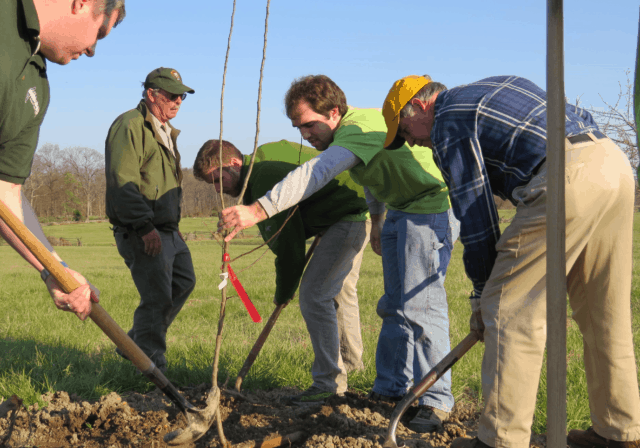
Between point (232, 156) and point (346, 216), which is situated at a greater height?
point (232, 156)

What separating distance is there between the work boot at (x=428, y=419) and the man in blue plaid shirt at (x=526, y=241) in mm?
550

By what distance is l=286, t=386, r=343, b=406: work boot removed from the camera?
334 cm

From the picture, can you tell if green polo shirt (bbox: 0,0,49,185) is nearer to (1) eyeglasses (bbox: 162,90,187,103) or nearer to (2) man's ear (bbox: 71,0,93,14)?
(2) man's ear (bbox: 71,0,93,14)

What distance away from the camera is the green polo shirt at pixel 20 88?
5.77 feet

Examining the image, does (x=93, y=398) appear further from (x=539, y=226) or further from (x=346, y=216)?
(x=539, y=226)

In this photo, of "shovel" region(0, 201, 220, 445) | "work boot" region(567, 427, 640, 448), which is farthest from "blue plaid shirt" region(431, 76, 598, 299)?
Result: "shovel" region(0, 201, 220, 445)

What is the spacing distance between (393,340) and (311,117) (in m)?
1.61

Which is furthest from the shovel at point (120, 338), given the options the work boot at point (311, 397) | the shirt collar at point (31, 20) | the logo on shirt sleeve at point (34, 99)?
the work boot at point (311, 397)

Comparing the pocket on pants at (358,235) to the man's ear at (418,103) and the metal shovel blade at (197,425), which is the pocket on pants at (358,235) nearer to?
the man's ear at (418,103)

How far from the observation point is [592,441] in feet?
8.25

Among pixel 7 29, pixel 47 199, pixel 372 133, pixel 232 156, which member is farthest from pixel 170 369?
pixel 47 199

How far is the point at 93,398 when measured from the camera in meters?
3.34

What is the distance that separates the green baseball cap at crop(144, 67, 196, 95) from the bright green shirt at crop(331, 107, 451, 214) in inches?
67.4

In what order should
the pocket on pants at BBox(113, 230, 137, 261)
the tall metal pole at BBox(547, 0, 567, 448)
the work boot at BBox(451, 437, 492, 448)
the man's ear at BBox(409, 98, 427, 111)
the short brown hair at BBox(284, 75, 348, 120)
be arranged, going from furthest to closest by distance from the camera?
1. the pocket on pants at BBox(113, 230, 137, 261)
2. the short brown hair at BBox(284, 75, 348, 120)
3. the man's ear at BBox(409, 98, 427, 111)
4. the work boot at BBox(451, 437, 492, 448)
5. the tall metal pole at BBox(547, 0, 567, 448)
